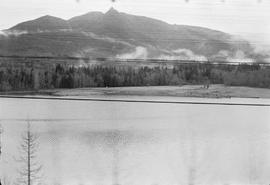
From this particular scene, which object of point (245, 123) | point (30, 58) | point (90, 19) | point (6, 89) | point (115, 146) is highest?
point (90, 19)

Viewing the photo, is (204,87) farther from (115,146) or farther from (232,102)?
(115,146)

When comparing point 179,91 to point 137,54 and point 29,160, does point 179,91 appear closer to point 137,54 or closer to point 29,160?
point 137,54

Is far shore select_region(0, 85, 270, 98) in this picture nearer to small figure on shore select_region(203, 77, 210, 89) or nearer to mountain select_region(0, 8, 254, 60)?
small figure on shore select_region(203, 77, 210, 89)

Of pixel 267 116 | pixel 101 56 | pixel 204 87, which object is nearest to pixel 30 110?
pixel 101 56

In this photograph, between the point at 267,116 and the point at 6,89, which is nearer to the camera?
the point at 6,89

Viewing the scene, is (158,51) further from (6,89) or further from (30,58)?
(6,89)

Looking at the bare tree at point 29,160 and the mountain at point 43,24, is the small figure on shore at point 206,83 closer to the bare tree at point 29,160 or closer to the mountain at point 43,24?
the mountain at point 43,24

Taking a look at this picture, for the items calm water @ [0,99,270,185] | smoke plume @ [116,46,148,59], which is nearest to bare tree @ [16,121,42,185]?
calm water @ [0,99,270,185]

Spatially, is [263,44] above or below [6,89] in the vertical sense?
above
